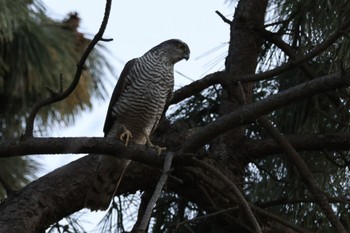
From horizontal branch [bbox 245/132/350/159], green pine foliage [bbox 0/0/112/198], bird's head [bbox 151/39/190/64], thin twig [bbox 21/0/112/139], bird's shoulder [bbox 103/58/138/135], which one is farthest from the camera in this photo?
green pine foliage [bbox 0/0/112/198]

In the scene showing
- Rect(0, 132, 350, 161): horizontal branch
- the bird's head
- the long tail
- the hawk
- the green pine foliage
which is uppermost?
the green pine foliage

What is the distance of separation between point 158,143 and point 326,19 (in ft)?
3.51

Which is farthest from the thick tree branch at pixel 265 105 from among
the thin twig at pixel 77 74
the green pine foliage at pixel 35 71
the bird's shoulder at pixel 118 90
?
the green pine foliage at pixel 35 71

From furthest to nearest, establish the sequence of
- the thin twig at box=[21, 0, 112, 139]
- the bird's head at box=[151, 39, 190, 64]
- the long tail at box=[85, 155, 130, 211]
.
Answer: the bird's head at box=[151, 39, 190, 64] → the long tail at box=[85, 155, 130, 211] → the thin twig at box=[21, 0, 112, 139]

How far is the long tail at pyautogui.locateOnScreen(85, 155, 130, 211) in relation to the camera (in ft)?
13.0

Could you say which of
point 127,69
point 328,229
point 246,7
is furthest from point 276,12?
point 328,229

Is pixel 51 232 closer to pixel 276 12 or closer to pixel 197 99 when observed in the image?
pixel 197 99

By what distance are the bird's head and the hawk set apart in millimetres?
42

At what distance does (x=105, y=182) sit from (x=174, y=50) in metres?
0.96

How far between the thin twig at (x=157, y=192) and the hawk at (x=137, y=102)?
127 cm

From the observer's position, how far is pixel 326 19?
3883 mm

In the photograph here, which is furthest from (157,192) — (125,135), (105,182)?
(125,135)

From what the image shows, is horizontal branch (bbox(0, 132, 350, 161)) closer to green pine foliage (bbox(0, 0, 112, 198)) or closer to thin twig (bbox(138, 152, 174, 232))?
thin twig (bbox(138, 152, 174, 232))

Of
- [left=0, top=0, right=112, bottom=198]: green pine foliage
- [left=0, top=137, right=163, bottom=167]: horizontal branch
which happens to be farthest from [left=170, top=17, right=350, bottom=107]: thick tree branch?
[left=0, top=0, right=112, bottom=198]: green pine foliage
